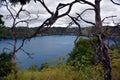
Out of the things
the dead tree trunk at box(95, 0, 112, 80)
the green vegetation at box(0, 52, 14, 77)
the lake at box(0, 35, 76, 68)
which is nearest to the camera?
the dead tree trunk at box(95, 0, 112, 80)

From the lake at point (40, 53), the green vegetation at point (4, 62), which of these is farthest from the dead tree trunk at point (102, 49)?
the green vegetation at point (4, 62)

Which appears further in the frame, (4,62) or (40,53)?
(40,53)

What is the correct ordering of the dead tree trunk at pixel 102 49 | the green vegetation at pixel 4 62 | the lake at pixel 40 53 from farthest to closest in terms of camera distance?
the lake at pixel 40 53 → the green vegetation at pixel 4 62 → the dead tree trunk at pixel 102 49

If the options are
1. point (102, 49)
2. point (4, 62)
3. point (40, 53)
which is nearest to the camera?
point (102, 49)

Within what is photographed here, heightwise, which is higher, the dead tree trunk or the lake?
the dead tree trunk

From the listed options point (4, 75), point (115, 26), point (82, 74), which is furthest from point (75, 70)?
point (115, 26)

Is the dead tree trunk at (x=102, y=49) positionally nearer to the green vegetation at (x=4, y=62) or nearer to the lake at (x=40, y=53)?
the lake at (x=40, y=53)

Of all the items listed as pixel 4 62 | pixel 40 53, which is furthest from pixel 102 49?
pixel 40 53

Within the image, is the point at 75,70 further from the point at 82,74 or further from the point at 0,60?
the point at 0,60

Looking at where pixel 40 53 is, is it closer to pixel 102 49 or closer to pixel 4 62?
pixel 4 62

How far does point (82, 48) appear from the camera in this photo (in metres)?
23.0

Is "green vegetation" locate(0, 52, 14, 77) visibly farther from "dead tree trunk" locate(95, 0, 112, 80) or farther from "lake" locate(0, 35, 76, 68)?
"dead tree trunk" locate(95, 0, 112, 80)

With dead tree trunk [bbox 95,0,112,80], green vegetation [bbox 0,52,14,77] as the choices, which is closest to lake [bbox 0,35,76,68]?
green vegetation [bbox 0,52,14,77]

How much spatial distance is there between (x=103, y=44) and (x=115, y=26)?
17.8 inches
